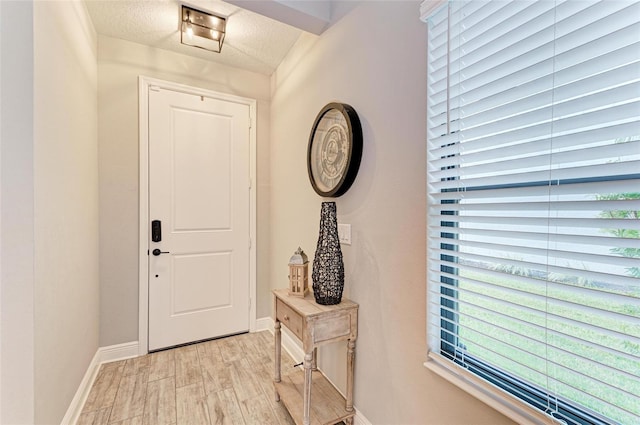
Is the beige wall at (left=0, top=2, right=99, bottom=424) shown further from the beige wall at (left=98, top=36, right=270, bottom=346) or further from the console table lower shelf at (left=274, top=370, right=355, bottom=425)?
the console table lower shelf at (left=274, top=370, right=355, bottom=425)

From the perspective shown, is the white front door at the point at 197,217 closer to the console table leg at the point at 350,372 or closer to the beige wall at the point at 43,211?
the beige wall at the point at 43,211

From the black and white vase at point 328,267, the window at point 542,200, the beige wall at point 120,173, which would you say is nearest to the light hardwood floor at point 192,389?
the beige wall at point 120,173

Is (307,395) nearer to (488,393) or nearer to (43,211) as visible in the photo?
(488,393)

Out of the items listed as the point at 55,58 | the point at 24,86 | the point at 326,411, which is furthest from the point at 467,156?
the point at 55,58

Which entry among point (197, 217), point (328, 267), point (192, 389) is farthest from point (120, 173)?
point (328, 267)

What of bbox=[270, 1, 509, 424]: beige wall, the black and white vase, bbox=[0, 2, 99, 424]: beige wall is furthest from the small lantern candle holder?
bbox=[0, 2, 99, 424]: beige wall

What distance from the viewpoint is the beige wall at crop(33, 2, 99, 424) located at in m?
1.28

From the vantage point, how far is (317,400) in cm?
165

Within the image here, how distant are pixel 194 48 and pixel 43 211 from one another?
6.24ft

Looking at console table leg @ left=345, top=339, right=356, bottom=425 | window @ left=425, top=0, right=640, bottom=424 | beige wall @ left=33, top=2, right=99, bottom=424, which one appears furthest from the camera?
console table leg @ left=345, top=339, right=356, bottom=425

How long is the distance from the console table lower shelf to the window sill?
71cm

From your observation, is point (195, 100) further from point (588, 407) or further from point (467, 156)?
point (588, 407)

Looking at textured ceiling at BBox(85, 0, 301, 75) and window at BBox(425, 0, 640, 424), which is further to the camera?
textured ceiling at BBox(85, 0, 301, 75)

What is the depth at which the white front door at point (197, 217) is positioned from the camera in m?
2.50
